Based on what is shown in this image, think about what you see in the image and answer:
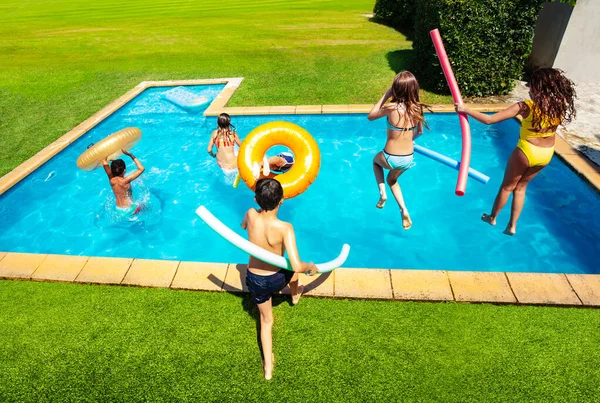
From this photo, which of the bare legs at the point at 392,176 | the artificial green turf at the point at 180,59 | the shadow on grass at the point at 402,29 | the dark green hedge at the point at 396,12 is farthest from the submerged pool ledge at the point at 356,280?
the dark green hedge at the point at 396,12

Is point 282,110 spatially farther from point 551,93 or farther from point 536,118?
point 551,93

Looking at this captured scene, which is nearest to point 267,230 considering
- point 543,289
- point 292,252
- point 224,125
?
point 292,252

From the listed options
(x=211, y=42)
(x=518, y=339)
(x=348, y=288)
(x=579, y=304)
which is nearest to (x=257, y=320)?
(x=348, y=288)

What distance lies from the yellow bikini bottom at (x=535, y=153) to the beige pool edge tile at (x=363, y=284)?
2480 mm

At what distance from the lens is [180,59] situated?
57.5ft

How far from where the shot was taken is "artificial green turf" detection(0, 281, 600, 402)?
420 centimetres

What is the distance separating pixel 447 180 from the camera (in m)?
9.62

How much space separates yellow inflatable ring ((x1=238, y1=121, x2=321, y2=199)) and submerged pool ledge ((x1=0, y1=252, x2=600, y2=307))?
55.7 inches

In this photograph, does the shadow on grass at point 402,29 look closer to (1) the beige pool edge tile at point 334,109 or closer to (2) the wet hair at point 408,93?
(1) the beige pool edge tile at point 334,109

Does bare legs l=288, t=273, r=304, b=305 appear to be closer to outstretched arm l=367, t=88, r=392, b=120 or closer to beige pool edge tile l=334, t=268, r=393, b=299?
beige pool edge tile l=334, t=268, r=393, b=299

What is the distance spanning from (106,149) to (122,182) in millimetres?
1066

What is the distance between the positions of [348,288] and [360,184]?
4.71 meters

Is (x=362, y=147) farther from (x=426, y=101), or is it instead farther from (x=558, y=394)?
(x=558, y=394)

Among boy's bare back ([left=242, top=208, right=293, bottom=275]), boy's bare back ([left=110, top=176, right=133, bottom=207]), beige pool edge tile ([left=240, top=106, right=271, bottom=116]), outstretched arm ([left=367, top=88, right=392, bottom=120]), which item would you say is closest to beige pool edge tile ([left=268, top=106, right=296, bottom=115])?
beige pool edge tile ([left=240, top=106, right=271, bottom=116])
